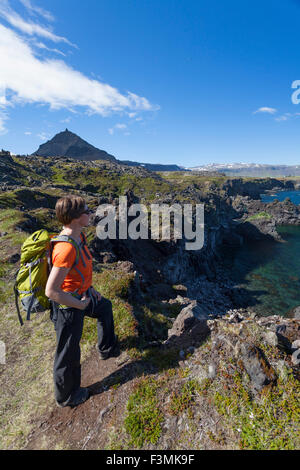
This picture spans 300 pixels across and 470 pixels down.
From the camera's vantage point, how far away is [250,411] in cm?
555

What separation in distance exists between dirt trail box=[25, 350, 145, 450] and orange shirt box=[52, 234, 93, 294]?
11.4ft

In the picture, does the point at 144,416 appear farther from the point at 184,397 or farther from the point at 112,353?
the point at 112,353

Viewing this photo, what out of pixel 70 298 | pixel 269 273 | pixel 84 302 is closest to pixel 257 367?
pixel 84 302

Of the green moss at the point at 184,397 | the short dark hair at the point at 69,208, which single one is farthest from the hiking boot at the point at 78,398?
the short dark hair at the point at 69,208

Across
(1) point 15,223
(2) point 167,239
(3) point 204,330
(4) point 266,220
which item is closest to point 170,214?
(2) point 167,239

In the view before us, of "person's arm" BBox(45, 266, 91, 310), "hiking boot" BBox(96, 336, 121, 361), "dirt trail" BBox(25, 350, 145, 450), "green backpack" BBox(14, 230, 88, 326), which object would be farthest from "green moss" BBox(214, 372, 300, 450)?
"green backpack" BBox(14, 230, 88, 326)

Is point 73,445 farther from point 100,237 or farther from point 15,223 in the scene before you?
point 100,237

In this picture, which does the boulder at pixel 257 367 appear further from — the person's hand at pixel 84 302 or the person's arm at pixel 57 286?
the person's arm at pixel 57 286

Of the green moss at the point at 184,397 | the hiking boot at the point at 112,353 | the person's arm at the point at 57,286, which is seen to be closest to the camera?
the person's arm at the point at 57,286

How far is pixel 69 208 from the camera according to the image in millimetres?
4867

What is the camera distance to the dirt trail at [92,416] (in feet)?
17.8

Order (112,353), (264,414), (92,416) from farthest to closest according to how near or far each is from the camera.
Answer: (112,353), (92,416), (264,414)

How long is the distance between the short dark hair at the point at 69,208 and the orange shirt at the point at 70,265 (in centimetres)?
60

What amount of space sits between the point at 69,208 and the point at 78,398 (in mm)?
5505
